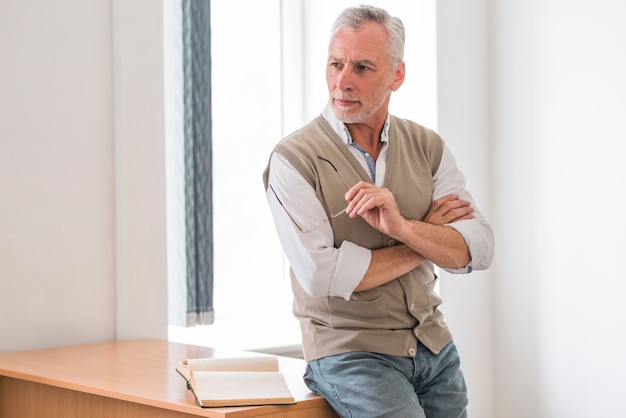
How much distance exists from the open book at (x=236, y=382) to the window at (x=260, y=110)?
5.06 ft

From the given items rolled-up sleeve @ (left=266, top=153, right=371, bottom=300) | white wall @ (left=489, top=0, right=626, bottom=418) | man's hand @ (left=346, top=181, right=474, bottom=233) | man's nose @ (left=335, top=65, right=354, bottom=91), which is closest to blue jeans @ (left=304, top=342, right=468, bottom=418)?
rolled-up sleeve @ (left=266, top=153, right=371, bottom=300)

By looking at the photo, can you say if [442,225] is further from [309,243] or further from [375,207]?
[309,243]

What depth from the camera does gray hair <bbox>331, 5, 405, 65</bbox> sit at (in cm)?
219

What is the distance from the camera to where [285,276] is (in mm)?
4250

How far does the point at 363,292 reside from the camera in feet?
6.87

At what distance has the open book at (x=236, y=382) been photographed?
1968 mm

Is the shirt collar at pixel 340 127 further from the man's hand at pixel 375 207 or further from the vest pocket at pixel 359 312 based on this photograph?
the vest pocket at pixel 359 312

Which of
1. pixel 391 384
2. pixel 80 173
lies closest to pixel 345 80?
pixel 391 384

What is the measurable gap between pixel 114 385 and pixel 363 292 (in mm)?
708

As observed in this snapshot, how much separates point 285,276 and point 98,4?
5.49 feet

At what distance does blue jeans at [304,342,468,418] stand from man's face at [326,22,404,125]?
607 millimetres

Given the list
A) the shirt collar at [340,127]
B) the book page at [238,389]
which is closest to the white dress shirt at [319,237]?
the shirt collar at [340,127]

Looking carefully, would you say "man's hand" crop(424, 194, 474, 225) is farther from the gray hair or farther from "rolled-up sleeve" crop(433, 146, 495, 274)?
the gray hair

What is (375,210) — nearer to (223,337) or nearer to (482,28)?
(223,337)
